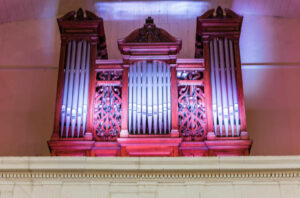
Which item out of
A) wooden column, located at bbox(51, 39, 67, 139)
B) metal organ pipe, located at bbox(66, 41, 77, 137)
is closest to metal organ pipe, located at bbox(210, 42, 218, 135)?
metal organ pipe, located at bbox(66, 41, 77, 137)

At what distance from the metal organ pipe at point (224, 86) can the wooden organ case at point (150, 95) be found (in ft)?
0.05

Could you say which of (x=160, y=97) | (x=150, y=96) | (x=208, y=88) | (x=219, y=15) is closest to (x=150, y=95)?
(x=150, y=96)

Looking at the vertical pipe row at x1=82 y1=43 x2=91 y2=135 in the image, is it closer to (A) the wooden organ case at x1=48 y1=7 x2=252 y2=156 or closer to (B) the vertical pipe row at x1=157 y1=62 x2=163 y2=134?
(A) the wooden organ case at x1=48 y1=7 x2=252 y2=156

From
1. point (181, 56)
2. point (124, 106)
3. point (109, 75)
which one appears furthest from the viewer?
point (181, 56)

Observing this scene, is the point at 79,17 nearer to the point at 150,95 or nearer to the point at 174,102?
the point at 150,95

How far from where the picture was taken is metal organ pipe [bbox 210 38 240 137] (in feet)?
25.3

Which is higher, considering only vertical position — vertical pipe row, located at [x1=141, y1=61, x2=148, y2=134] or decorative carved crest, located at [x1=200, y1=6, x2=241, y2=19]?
decorative carved crest, located at [x1=200, y1=6, x2=241, y2=19]

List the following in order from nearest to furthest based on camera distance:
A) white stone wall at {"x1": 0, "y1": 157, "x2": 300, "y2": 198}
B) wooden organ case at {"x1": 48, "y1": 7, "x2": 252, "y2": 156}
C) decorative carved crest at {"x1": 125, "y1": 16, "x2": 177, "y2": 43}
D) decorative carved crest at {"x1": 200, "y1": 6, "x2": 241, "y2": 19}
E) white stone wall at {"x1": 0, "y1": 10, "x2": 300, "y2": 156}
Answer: white stone wall at {"x1": 0, "y1": 157, "x2": 300, "y2": 198} → wooden organ case at {"x1": 48, "y1": 7, "x2": 252, "y2": 156} → decorative carved crest at {"x1": 125, "y1": 16, "x2": 177, "y2": 43} → decorative carved crest at {"x1": 200, "y1": 6, "x2": 241, "y2": 19} → white stone wall at {"x1": 0, "y1": 10, "x2": 300, "y2": 156}

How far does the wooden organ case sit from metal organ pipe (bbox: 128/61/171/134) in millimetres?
13

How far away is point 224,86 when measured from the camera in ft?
26.3

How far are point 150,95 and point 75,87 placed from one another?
116 cm

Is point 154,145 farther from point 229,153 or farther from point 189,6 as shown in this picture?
point 189,6

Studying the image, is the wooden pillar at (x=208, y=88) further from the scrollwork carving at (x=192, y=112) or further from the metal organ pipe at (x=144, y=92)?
the metal organ pipe at (x=144, y=92)

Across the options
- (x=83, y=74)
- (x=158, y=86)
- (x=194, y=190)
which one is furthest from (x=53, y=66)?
(x=194, y=190)
